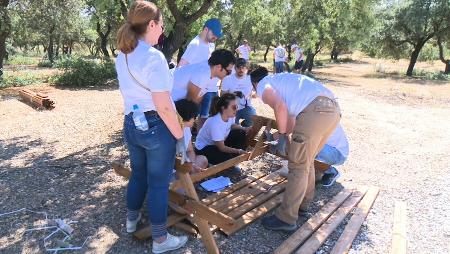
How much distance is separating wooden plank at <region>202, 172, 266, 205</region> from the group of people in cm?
34

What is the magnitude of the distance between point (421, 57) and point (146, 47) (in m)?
40.8

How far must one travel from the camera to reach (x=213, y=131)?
4.74 metres

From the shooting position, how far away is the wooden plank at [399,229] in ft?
12.0

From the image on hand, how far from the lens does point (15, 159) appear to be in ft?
18.1

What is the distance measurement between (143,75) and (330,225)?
7.88 feet

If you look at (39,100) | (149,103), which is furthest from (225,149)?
(39,100)

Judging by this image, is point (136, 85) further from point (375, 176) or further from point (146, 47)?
point (375, 176)

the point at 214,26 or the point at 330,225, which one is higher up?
the point at 214,26

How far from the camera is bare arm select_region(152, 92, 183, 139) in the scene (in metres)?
2.69

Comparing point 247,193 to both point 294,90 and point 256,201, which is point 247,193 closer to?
point 256,201

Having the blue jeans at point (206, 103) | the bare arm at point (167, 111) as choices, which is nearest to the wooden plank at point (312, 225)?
the bare arm at point (167, 111)

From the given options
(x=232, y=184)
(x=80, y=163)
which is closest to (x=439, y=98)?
(x=232, y=184)

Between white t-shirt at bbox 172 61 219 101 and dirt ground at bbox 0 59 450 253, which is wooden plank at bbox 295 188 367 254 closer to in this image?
dirt ground at bbox 0 59 450 253

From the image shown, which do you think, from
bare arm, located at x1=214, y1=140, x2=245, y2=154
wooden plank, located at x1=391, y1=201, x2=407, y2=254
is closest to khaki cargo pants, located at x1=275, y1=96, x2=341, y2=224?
wooden plank, located at x1=391, y1=201, x2=407, y2=254
